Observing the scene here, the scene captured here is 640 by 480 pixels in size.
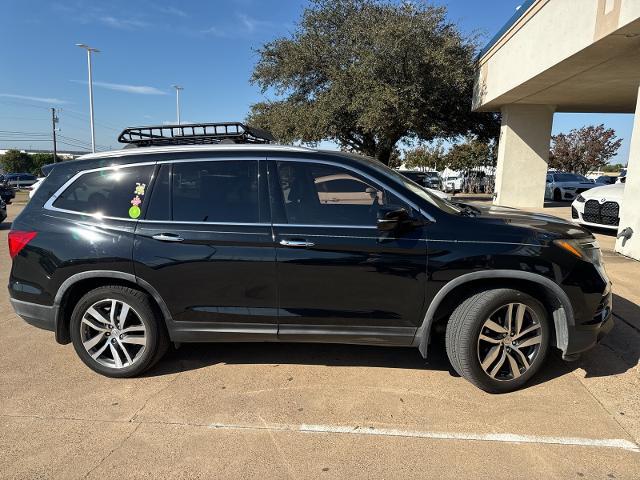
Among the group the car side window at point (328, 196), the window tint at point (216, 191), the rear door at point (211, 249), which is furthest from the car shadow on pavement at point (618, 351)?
the window tint at point (216, 191)

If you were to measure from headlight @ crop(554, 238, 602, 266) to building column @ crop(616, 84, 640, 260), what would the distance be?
4.74m

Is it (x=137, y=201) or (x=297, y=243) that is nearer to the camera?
(x=297, y=243)

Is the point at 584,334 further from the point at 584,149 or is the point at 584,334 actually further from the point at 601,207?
the point at 584,149

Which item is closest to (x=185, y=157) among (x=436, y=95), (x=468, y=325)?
(x=468, y=325)

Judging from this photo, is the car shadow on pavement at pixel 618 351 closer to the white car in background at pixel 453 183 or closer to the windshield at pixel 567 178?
the windshield at pixel 567 178

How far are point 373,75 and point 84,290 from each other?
1606 centimetres

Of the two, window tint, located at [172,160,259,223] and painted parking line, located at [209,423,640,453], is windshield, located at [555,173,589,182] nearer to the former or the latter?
painted parking line, located at [209,423,640,453]

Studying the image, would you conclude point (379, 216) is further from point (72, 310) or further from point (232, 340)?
point (72, 310)

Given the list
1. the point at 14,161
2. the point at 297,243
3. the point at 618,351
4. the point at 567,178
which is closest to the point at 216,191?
the point at 297,243

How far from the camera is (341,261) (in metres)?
3.29

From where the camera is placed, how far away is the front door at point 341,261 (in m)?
3.28

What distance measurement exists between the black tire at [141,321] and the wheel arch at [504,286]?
2061 millimetres

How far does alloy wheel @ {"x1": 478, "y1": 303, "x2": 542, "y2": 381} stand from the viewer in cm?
333

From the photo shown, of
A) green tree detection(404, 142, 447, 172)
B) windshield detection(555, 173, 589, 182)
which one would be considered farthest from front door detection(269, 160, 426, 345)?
green tree detection(404, 142, 447, 172)
